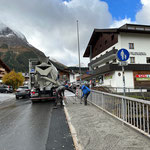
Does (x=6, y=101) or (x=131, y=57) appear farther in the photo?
(x=131, y=57)

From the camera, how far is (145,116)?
11.6 ft

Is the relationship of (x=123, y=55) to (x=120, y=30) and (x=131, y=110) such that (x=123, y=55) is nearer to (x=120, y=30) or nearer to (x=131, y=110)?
(x=131, y=110)

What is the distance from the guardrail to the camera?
3.53m

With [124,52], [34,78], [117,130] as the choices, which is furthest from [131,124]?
[34,78]

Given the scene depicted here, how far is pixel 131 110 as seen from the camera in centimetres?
419

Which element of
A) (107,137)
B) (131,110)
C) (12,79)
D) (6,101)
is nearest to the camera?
(107,137)

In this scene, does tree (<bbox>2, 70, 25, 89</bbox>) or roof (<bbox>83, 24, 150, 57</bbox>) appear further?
tree (<bbox>2, 70, 25, 89</bbox>)

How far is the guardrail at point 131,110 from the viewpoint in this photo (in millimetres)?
3529

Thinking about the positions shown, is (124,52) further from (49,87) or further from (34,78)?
(34,78)

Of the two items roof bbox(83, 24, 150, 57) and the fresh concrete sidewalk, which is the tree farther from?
the fresh concrete sidewalk

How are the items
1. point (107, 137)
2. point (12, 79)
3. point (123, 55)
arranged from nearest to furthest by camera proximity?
point (107, 137) < point (123, 55) < point (12, 79)

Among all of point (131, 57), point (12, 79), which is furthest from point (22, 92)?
point (12, 79)

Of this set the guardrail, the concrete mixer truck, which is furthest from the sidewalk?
the concrete mixer truck

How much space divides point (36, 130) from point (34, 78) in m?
7.39
